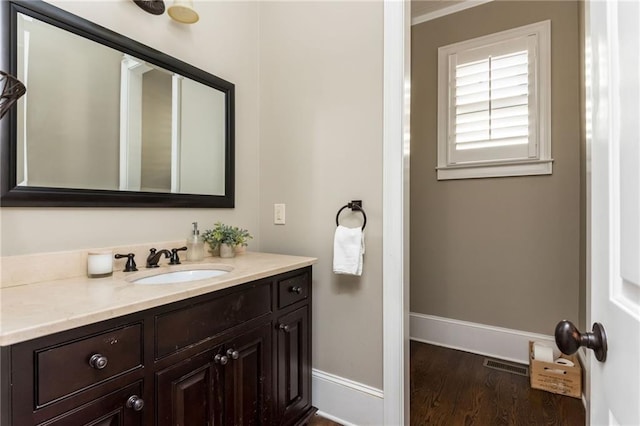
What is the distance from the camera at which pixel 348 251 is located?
162cm

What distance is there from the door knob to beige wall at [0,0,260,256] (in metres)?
1.51

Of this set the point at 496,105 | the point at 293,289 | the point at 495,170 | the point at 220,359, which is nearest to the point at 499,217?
the point at 495,170

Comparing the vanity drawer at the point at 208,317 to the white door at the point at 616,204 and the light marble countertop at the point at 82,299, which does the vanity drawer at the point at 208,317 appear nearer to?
the light marble countertop at the point at 82,299

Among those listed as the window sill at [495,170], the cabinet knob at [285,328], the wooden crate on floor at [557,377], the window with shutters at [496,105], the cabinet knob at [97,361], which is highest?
the window with shutters at [496,105]

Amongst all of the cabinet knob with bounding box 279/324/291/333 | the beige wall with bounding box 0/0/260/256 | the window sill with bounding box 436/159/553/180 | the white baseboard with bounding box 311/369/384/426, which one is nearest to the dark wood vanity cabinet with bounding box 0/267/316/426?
the cabinet knob with bounding box 279/324/291/333

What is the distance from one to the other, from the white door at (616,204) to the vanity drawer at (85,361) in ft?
3.41

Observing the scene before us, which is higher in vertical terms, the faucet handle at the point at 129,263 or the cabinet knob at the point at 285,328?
the faucet handle at the point at 129,263

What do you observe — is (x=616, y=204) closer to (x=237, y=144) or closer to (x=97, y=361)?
(x=97, y=361)

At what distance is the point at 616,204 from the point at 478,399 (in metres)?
1.84

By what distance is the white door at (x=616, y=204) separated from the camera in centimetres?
46

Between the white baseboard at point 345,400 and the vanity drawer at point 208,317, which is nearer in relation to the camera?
the vanity drawer at point 208,317

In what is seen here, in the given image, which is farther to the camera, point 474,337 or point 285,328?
point 474,337

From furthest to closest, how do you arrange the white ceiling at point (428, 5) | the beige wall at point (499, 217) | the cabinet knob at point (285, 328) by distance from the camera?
the white ceiling at point (428, 5), the beige wall at point (499, 217), the cabinet knob at point (285, 328)

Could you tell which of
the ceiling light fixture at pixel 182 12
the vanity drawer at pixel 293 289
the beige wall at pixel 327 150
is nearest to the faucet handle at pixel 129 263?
the vanity drawer at pixel 293 289
